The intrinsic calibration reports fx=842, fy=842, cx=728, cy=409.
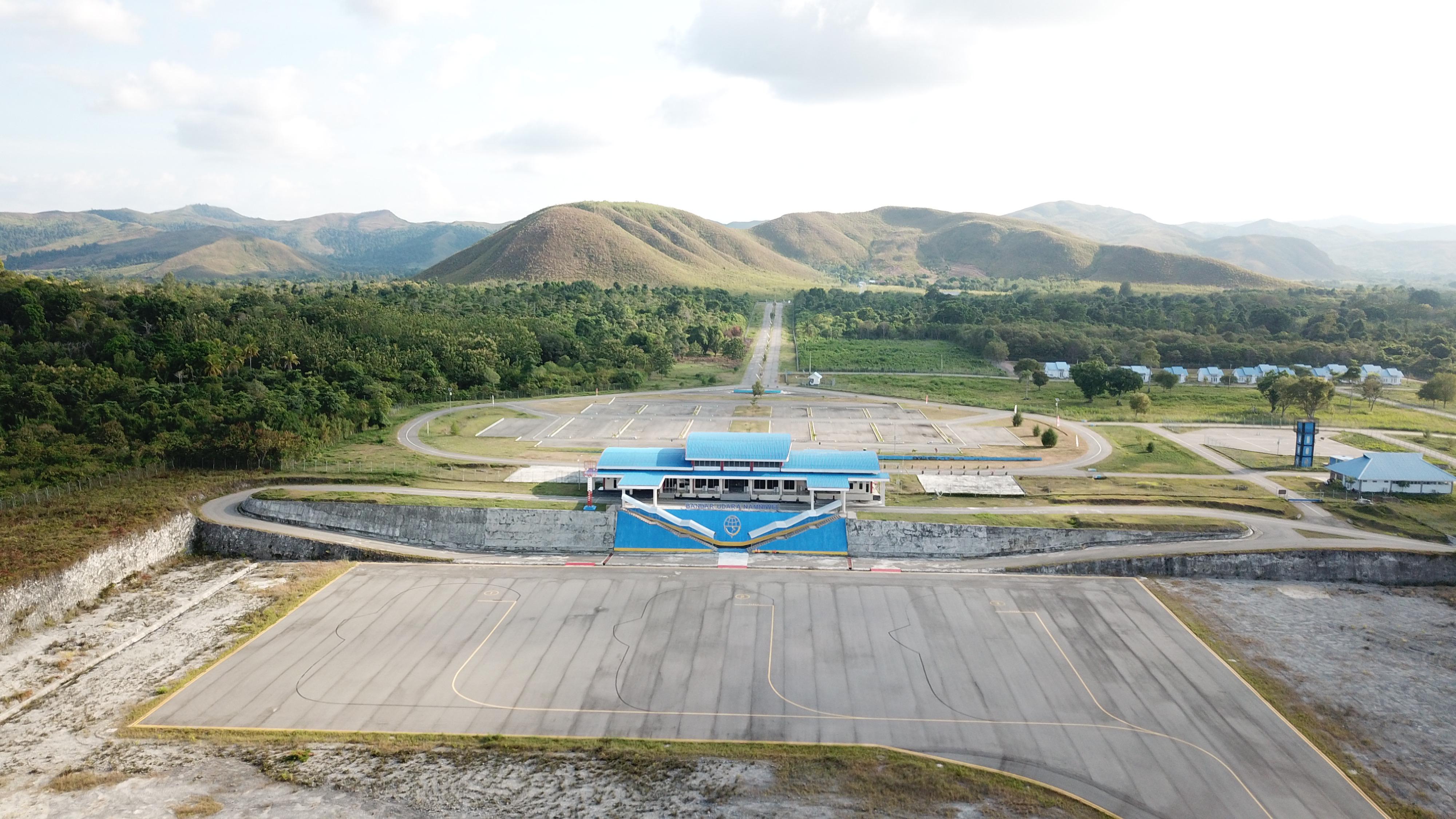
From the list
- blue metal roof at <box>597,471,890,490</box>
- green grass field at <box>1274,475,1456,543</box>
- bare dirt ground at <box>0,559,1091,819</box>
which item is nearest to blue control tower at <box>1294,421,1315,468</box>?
green grass field at <box>1274,475,1456,543</box>

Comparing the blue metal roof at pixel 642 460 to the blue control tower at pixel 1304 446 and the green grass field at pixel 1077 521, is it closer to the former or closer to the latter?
the green grass field at pixel 1077 521

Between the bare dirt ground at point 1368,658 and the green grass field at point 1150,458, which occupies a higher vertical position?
the green grass field at point 1150,458

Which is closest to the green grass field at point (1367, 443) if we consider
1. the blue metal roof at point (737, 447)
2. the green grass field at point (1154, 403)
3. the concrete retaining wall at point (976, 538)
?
the green grass field at point (1154, 403)

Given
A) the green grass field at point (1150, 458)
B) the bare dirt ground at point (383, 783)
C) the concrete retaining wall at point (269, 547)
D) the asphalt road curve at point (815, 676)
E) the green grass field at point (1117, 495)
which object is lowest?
the bare dirt ground at point (383, 783)

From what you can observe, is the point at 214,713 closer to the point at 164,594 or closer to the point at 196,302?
the point at 164,594

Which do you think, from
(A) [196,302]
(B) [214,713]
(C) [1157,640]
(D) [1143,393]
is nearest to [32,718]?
(B) [214,713]

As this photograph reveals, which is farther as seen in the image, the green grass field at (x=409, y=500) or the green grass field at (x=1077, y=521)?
the green grass field at (x=409, y=500)
